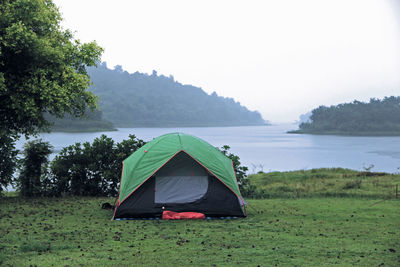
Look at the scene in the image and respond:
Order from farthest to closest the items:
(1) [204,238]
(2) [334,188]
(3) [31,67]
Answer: (2) [334,188]
(3) [31,67]
(1) [204,238]

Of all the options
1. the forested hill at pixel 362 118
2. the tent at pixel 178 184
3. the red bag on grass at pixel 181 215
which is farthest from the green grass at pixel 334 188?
the forested hill at pixel 362 118

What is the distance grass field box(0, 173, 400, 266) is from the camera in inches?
239

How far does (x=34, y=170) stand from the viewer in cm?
1310

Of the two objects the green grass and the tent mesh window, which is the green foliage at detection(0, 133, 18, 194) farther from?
the green grass

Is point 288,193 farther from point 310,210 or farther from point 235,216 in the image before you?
point 235,216

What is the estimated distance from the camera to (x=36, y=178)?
13094 mm

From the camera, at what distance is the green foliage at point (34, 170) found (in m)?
13.0

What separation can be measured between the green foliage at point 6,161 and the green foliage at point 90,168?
1.36 meters

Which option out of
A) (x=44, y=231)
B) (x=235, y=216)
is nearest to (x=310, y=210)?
(x=235, y=216)

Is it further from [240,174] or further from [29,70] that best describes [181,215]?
[29,70]

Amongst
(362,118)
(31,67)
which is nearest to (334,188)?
(31,67)

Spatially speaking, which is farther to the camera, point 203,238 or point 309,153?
point 309,153

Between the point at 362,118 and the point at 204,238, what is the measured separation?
132 m

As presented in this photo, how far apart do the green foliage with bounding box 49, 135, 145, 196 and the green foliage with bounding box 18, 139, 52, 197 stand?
355 millimetres
